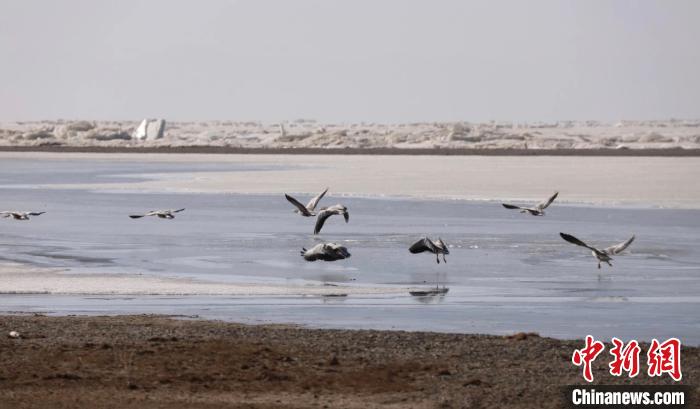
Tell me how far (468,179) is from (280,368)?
3234cm

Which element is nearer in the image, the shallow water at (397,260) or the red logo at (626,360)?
the red logo at (626,360)

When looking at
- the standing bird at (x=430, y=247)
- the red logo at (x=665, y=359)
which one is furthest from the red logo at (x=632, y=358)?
the standing bird at (x=430, y=247)

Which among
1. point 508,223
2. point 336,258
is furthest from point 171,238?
point 508,223

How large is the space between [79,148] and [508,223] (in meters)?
55.0

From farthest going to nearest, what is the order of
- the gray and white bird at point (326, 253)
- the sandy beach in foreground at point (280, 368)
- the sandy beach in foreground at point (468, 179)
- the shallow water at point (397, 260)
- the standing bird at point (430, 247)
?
the sandy beach in foreground at point (468, 179), the gray and white bird at point (326, 253), the standing bird at point (430, 247), the shallow water at point (397, 260), the sandy beach in foreground at point (280, 368)

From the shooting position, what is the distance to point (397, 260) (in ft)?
65.3

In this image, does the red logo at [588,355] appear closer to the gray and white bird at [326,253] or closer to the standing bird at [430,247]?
the standing bird at [430,247]

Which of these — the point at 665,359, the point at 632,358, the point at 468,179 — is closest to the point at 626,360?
the point at 632,358

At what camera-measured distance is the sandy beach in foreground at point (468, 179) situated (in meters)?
35.5

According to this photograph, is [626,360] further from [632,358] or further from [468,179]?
[468,179]

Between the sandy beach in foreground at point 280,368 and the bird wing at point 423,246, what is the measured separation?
6425 millimetres

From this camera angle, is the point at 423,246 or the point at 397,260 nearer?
the point at 423,246

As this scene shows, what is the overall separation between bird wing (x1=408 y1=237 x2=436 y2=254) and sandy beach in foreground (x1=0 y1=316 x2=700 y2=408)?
21.1 feet

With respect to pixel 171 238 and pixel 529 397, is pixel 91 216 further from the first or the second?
pixel 529 397
